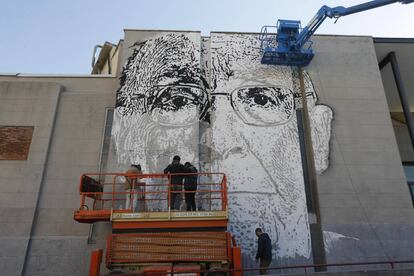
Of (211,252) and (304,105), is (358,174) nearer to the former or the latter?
(304,105)

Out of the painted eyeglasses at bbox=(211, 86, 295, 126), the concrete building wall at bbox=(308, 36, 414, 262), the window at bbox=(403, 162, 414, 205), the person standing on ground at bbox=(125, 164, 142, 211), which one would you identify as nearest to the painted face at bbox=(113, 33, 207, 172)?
the painted eyeglasses at bbox=(211, 86, 295, 126)

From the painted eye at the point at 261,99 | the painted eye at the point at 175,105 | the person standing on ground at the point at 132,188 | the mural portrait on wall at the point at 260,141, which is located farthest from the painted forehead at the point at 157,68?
the person standing on ground at the point at 132,188

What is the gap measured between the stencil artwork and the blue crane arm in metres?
1.49

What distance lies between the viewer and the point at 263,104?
14070 millimetres

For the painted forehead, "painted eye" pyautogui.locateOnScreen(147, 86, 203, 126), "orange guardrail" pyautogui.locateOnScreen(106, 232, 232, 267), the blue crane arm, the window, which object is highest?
the blue crane arm

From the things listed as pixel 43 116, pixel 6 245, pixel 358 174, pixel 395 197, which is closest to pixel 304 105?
pixel 358 174

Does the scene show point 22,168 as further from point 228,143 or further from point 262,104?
point 262,104

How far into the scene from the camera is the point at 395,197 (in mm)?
12688

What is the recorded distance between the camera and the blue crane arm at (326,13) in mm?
14445

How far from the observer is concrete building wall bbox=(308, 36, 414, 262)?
1212 cm

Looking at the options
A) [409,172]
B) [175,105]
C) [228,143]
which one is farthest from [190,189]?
[409,172]

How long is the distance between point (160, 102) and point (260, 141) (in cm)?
427

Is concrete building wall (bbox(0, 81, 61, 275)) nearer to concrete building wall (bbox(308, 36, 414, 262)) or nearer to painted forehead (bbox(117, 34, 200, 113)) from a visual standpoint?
painted forehead (bbox(117, 34, 200, 113))

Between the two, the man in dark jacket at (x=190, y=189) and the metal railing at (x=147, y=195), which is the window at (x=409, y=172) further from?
the man in dark jacket at (x=190, y=189)
